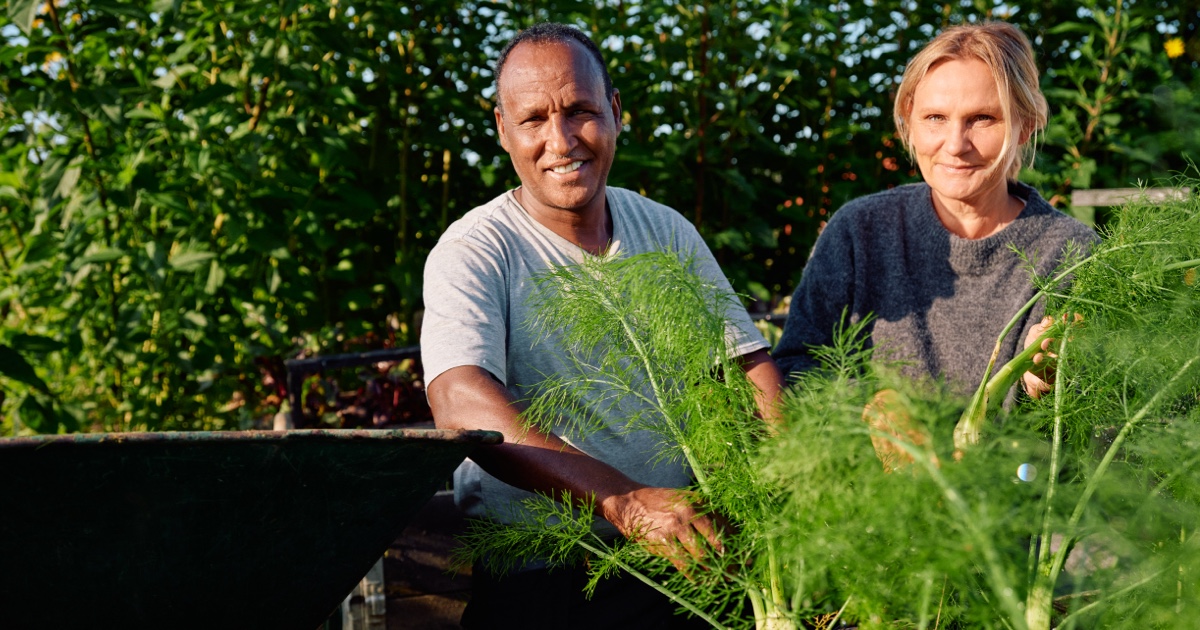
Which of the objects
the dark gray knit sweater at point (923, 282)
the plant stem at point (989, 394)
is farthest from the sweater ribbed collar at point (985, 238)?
the plant stem at point (989, 394)

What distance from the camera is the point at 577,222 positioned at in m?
1.79

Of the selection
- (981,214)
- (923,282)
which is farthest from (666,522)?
(981,214)

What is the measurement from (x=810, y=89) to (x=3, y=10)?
8.70 ft

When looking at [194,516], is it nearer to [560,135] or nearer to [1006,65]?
[560,135]

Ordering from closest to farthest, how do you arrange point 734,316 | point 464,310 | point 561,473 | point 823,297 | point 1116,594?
1. point 1116,594
2. point 561,473
3. point 464,310
4. point 734,316
5. point 823,297

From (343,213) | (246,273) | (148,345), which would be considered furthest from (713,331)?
(148,345)

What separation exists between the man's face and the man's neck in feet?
0.04

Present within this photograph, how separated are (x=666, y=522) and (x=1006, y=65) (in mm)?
1209

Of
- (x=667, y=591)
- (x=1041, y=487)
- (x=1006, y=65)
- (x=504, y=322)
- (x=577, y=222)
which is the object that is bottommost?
(x=667, y=591)

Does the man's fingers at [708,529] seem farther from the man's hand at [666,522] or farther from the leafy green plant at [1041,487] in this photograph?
the leafy green plant at [1041,487]

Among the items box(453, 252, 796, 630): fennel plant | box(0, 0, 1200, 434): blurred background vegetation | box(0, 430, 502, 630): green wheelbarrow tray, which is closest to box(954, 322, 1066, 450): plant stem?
box(453, 252, 796, 630): fennel plant

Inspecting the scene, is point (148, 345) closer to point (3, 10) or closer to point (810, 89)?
point (3, 10)

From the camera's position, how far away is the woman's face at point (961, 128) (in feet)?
6.00

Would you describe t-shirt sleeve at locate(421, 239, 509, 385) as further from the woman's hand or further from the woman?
the woman's hand
